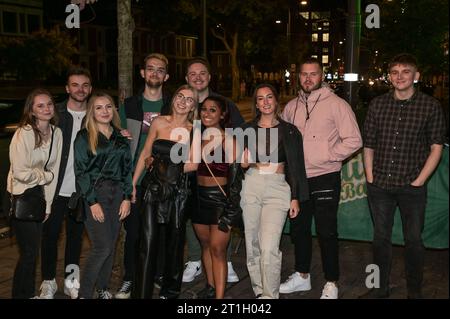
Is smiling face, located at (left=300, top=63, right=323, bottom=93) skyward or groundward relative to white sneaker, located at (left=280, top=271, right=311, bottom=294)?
skyward

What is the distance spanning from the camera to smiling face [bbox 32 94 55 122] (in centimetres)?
441

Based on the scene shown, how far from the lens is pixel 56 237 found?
16.2 feet

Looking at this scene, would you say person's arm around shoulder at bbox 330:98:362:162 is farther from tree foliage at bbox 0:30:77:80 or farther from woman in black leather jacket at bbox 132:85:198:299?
tree foliage at bbox 0:30:77:80

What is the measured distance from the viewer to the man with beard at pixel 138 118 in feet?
16.4

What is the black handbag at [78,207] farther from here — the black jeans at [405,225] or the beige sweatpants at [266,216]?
the black jeans at [405,225]

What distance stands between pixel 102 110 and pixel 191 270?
2013 mm

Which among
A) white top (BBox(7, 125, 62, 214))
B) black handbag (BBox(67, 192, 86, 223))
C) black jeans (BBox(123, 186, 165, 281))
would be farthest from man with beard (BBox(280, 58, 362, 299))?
white top (BBox(7, 125, 62, 214))

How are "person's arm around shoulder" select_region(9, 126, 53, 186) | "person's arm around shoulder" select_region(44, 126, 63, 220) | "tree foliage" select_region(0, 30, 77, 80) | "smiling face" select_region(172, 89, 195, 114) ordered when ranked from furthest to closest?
"tree foliage" select_region(0, 30, 77, 80)
"smiling face" select_region(172, 89, 195, 114)
"person's arm around shoulder" select_region(44, 126, 63, 220)
"person's arm around shoulder" select_region(9, 126, 53, 186)

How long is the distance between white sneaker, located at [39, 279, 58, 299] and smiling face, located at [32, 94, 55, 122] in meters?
1.57

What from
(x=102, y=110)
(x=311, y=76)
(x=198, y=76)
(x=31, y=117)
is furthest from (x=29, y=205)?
(x=311, y=76)

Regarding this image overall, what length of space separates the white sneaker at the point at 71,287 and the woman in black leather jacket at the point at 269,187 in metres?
1.65

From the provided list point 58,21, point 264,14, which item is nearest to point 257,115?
point 264,14

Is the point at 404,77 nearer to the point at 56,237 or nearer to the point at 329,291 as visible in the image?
the point at 329,291

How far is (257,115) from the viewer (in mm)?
4762
